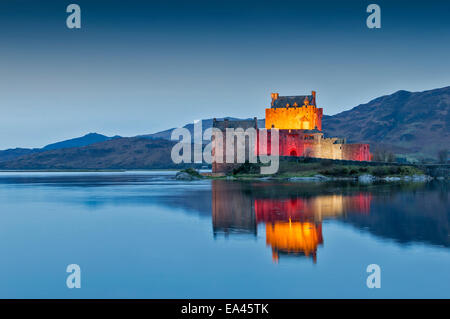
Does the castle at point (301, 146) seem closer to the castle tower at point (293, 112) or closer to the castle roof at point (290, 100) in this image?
the castle tower at point (293, 112)

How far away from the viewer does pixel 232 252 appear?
41.1 feet

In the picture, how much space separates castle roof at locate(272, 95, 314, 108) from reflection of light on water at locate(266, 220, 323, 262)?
59.9 m

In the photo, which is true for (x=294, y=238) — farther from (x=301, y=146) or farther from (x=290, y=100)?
(x=290, y=100)

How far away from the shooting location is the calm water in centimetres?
915

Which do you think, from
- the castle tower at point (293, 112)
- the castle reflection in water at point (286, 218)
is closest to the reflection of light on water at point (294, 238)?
the castle reflection in water at point (286, 218)

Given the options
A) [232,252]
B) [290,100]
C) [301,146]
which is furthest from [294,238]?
A: [290,100]

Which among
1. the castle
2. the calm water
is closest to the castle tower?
the castle

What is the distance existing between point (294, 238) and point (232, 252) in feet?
8.05

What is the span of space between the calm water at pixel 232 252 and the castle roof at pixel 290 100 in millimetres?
53934

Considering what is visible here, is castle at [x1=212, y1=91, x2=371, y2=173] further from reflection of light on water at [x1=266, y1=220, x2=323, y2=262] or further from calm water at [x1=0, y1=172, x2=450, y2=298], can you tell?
reflection of light on water at [x1=266, y1=220, x2=323, y2=262]

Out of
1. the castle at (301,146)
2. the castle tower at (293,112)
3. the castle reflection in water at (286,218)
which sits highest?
the castle tower at (293,112)

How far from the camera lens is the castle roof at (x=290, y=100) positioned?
75.3 meters
